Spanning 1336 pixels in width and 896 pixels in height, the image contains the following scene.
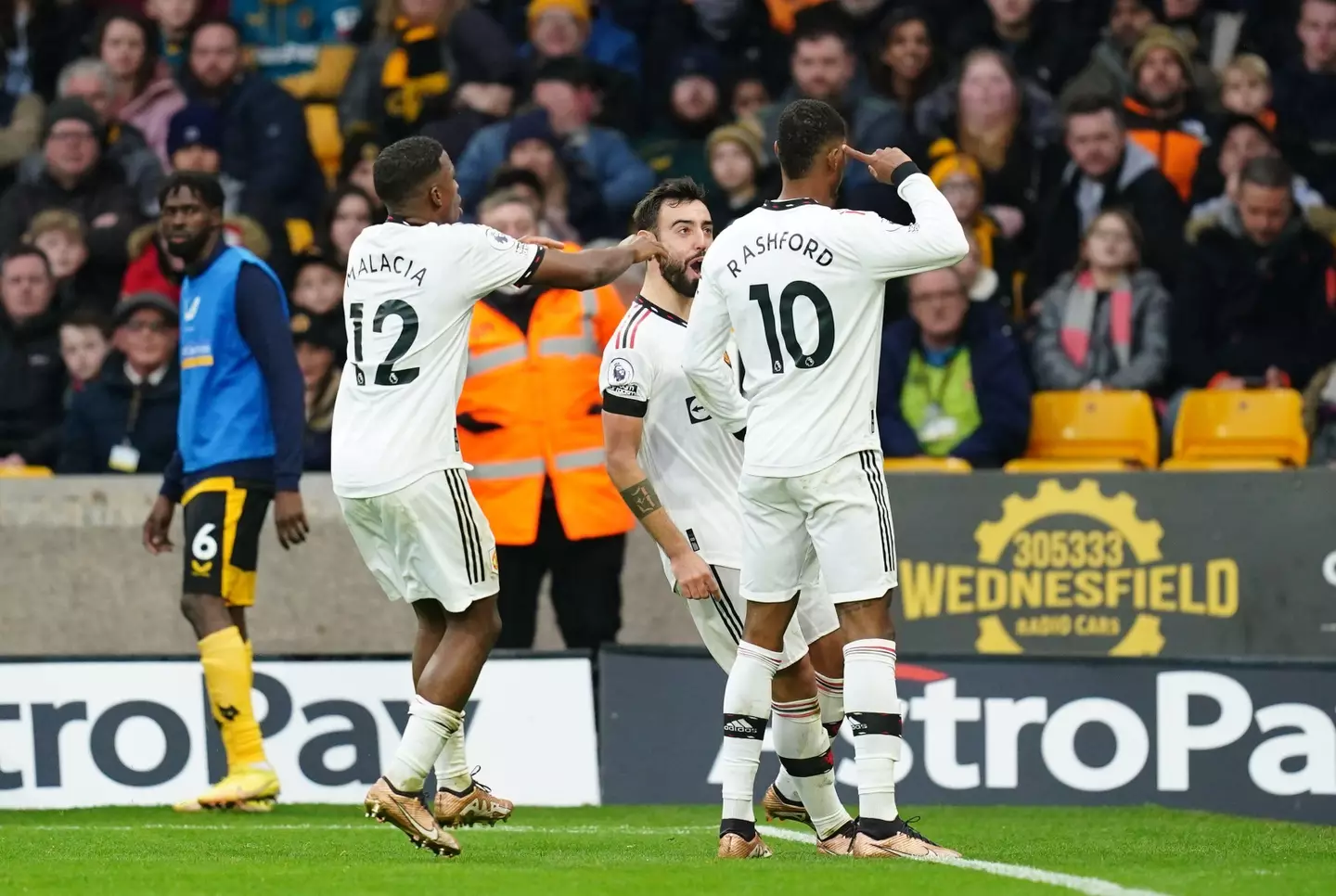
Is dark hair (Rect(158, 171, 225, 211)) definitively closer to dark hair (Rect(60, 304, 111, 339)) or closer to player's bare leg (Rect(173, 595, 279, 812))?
player's bare leg (Rect(173, 595, 279, 812))

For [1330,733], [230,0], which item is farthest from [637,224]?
[230,0]

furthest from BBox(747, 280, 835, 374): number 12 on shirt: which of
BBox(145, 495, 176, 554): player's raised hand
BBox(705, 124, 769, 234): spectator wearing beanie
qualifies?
BBox(705, 124, 769, 234): spectator wearing beanie

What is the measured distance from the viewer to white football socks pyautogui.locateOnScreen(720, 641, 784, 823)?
7211mm

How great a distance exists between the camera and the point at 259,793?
952cm

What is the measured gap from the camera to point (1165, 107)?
45.3 ft

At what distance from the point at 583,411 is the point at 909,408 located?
8.01ft

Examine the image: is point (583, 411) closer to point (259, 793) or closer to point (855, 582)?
point (259, 793)

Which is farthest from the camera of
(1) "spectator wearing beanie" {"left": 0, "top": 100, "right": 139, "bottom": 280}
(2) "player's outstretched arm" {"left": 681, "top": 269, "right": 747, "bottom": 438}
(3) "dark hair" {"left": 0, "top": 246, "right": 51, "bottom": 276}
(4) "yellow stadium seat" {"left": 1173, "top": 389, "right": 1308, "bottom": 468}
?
(1) "spectator wearing beanie" {"left": 0, "top": 100, "right": 139, "bottom": 280}

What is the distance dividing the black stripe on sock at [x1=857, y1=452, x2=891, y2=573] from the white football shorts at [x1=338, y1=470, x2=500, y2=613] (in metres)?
1.27

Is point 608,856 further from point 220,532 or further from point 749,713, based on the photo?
point 220,532

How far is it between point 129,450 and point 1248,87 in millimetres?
6819

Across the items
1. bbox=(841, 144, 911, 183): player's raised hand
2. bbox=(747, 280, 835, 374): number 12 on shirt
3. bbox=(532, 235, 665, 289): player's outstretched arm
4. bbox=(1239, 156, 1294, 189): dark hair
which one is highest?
bbox=(1239, 156, 1294, 189): dark hair

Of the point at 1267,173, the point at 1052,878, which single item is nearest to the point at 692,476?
the point at 1052,878

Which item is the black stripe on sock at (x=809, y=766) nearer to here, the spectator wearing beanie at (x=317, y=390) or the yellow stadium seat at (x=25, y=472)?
the spectator wearing beanie at (x=317, y=390)
